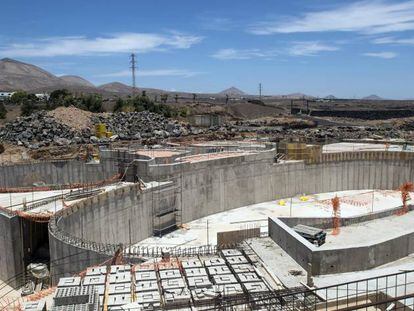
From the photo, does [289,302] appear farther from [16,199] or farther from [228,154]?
[228,154]

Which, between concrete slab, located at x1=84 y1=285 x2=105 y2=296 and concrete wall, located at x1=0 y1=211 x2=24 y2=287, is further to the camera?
concrete wall, located at x1=0 y1=211 x2=24 y2=287

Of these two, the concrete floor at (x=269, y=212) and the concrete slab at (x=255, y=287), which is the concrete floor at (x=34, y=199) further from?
the concrete slab at (x=255, y=287)

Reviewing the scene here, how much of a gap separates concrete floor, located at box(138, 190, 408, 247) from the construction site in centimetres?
13

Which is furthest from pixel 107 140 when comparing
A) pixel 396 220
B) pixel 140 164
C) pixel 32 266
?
pixel 396 220

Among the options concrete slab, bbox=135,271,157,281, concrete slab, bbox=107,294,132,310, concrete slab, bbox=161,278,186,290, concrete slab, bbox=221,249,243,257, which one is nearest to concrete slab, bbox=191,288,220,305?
concrete slab, bbox=161,278,186,290

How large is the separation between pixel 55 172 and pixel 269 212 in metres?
15.9

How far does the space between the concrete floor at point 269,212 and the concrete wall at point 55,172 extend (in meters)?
7.50

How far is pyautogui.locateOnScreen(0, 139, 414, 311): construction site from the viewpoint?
11398 mm

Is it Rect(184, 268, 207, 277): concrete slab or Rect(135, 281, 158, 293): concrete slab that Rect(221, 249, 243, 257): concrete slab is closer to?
Rect(184, 268, 207, 277): concrete slab

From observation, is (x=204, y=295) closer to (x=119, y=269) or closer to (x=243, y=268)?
(x=243, y=268)

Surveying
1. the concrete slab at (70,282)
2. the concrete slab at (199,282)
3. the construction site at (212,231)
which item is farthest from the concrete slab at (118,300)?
the concrete slab at (199,282)

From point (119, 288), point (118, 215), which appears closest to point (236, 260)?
point (119, 288)

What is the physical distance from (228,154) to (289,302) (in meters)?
24.0

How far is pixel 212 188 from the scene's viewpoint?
104 feet
